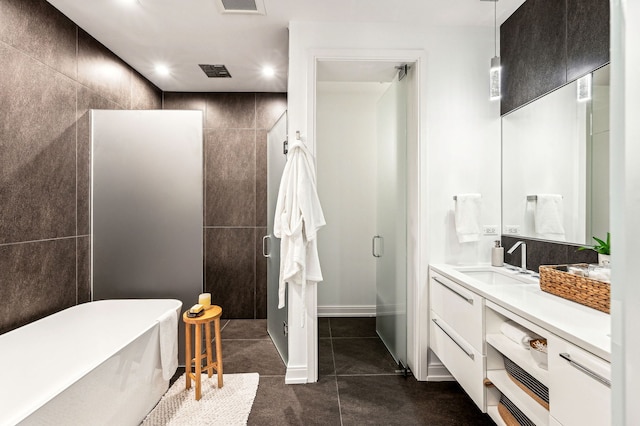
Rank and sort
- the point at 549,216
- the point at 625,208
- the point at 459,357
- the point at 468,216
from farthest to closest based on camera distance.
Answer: the point at 468,216 → the point at 549,216 → the point at 459,357 → the point at 625,208

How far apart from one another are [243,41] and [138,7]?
792 millimetres

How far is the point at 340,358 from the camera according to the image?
2984mm

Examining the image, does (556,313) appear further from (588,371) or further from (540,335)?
(588,371)

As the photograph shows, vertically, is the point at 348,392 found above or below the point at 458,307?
below

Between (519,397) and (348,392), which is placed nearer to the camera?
(519,397)

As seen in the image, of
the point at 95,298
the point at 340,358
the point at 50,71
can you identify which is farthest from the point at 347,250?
the point at 50,71

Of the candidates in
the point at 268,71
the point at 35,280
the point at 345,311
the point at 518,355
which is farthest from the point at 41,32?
the point at 345,311

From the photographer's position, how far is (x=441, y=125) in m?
2.65

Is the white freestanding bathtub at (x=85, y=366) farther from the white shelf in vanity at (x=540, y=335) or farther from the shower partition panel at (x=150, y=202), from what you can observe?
the white shelf in vanity at (x=540, y=335)

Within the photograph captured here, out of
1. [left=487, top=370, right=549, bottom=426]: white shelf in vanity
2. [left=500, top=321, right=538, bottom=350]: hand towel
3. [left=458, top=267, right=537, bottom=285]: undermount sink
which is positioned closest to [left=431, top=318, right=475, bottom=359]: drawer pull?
[left=487, top=370, right=549, bottom=426]: white shelf in vanity

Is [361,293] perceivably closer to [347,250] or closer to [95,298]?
[347,250]

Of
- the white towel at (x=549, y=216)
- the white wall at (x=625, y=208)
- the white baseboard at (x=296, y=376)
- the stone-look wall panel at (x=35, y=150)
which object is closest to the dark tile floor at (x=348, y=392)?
the white baseboard at (x=296, y=376)

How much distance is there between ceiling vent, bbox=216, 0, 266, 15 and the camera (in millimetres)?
2348

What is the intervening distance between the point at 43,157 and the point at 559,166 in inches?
130
